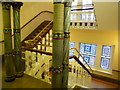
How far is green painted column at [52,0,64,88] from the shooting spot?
173 centimetres

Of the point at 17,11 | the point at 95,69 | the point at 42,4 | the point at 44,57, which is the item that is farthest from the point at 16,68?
the point at 95,69

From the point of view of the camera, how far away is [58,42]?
1796 mm

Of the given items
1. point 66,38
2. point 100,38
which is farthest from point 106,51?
→ point 66,38

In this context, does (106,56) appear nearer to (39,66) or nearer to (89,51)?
(89,51)

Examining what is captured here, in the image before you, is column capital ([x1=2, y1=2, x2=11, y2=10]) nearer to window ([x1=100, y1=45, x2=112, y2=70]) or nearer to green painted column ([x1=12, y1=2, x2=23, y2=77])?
green painted column ([x1=12, y1=2, x2=23, y2=77])

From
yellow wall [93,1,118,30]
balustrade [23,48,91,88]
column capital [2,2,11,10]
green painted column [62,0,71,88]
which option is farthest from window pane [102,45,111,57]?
column capital [2,2,11,10]

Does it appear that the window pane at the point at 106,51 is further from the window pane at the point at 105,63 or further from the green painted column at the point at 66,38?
the green painted column at the point at 66,38

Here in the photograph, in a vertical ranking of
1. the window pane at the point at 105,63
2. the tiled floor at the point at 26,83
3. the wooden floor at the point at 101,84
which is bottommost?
the wooden floor at the point at 101,84

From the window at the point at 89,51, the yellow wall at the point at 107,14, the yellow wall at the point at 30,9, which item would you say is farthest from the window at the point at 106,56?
the yellow wall at the point at 30,9

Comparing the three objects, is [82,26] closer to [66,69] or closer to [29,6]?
[29,6]

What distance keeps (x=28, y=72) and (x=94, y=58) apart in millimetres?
4300

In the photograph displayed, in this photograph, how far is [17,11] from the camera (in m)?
2.50

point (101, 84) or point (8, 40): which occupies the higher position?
point (8, 40)

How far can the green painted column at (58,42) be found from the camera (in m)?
1.73
